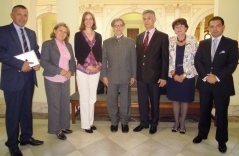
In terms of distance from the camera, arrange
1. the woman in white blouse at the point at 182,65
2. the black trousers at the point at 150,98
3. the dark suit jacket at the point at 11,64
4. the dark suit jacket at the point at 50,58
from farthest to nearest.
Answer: the black trousers at the point at 150,98, the woman in white blouse at the point at 182,65, the dark suit jacket at the point at 50,58, the dark suit jacket at the point at 11,64

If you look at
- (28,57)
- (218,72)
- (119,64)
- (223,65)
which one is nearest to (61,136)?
(28,57)

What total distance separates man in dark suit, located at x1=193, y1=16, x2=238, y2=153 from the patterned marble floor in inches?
13.4

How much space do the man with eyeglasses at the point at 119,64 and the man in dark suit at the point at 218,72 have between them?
3.54ft

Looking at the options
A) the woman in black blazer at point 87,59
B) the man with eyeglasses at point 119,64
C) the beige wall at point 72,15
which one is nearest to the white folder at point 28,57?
the woman in black blazer at point 87,59

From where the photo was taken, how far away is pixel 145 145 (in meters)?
3.21

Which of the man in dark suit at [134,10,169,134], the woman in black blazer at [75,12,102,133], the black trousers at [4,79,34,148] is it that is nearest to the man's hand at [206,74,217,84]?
the man in dark suit at [134,10,169,134]

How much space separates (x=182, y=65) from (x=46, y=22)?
16.2m

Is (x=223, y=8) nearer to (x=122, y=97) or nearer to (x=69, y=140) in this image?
(x=122, y=97)

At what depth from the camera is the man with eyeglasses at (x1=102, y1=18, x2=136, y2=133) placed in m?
3.45

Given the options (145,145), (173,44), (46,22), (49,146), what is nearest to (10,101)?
(49,146)

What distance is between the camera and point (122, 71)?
11.4ft

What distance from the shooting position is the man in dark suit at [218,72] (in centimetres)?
288

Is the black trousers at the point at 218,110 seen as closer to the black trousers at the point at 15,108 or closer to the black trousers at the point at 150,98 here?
the black trousers at the point at 150,98

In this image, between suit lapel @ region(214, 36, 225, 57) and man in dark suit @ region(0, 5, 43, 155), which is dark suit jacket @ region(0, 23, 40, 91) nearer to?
man in dark suit @ region(0, 5, 43, 155)
